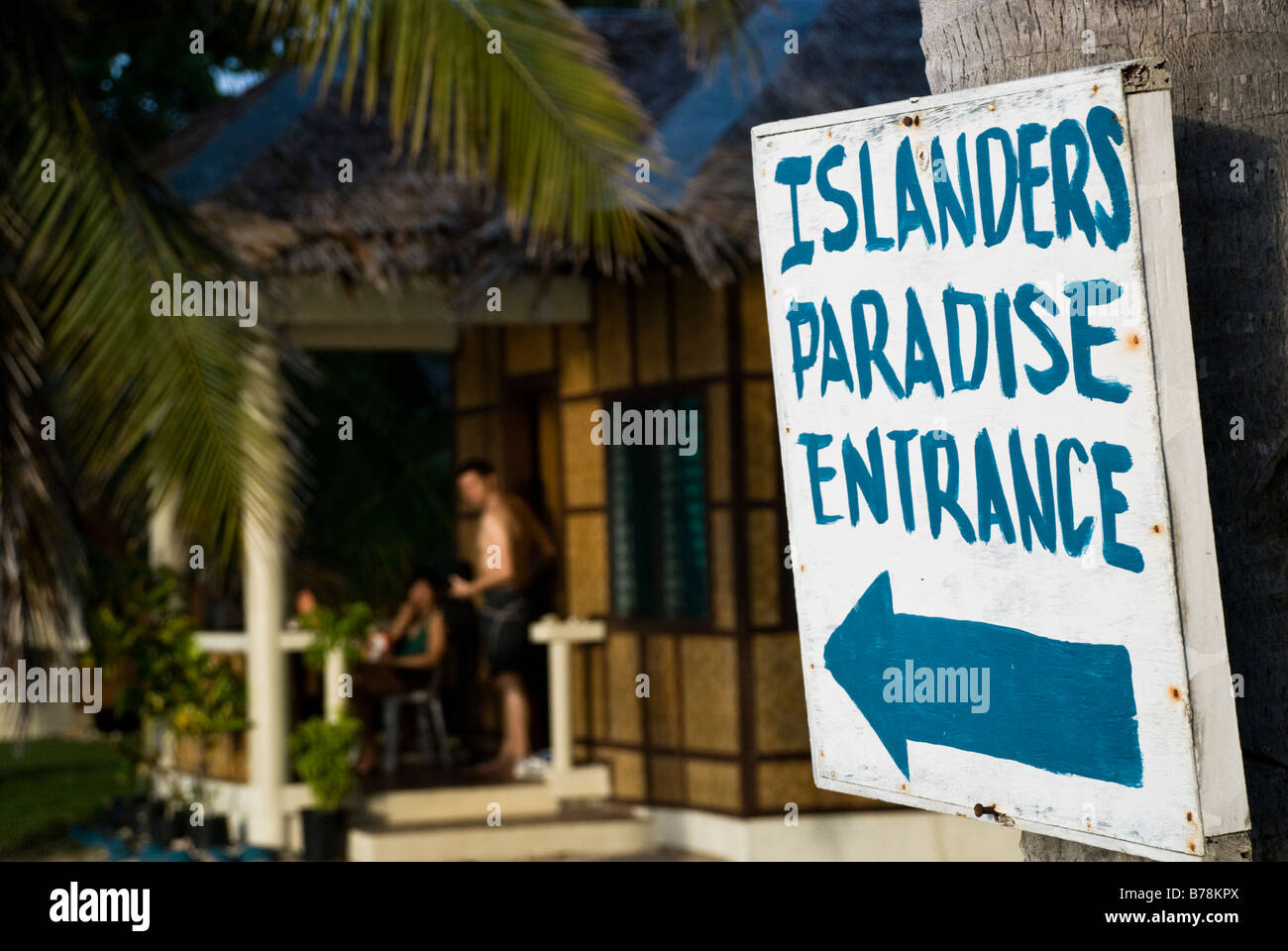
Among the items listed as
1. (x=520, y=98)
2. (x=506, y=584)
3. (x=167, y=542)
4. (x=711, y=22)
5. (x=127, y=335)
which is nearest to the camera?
(x=127, y=335)

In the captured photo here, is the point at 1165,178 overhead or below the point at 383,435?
below

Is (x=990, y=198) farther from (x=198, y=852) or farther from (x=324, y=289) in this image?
(x=198, y=852)

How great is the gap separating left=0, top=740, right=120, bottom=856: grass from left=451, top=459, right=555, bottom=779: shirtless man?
2.24 metres

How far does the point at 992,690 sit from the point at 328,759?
679cm

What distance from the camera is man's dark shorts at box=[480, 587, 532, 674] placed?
29.9 ft

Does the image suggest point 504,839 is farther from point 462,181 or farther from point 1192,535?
point 1192,535

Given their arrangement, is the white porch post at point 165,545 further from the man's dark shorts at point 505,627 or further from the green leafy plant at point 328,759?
the man's dark shorts at point 505,627

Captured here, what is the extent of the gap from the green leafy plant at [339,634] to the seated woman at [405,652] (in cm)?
92

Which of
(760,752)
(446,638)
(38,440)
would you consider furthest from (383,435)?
(38,440)

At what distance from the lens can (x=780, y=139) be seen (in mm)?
2213

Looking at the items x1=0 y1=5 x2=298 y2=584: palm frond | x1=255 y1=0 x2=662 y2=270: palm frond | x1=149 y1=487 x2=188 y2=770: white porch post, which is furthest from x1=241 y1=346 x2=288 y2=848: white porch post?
x1=255 y1=0 x2=662 y2=270: palm frond

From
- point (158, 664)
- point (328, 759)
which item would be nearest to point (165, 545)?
point (158, 664)

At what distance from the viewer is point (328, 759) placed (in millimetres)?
8398

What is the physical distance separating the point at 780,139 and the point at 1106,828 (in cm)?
100
